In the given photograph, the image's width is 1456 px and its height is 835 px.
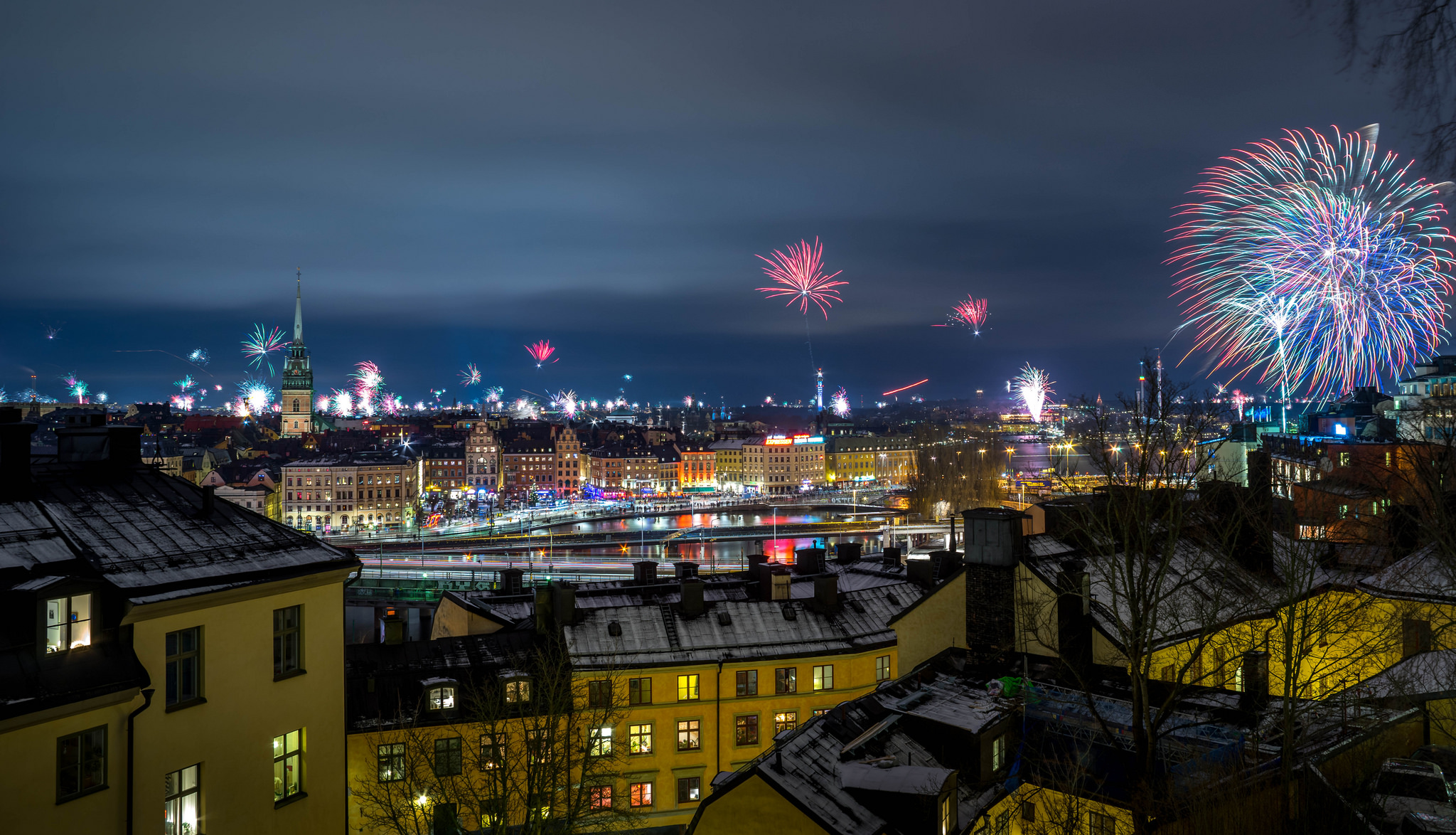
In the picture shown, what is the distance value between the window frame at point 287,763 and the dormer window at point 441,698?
6.66 m

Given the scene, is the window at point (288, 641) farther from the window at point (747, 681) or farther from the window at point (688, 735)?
the window at point (747, 681)

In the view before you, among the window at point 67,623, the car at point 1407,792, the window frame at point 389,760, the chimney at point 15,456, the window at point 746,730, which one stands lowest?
the window at point 746,730

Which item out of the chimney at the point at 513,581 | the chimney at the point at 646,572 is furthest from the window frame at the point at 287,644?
the chimney at the point at 646,572

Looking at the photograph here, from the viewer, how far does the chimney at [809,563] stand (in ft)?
80.1

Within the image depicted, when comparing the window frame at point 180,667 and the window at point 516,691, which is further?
the window at point 516,691

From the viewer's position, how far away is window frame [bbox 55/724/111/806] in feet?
22.6

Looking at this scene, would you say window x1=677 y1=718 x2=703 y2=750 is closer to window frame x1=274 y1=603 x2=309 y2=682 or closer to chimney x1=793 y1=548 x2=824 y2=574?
chimney x1=793 y1=548 x2=824 y2=574

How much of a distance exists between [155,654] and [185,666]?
428 millimetres

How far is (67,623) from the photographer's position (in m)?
7.15

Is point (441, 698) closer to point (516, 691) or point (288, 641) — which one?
point (516, 691)

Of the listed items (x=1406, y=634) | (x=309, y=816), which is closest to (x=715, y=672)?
(x=309, y=816)

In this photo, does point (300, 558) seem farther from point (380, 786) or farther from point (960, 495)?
point (960, 495)

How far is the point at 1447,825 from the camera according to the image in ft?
22.3

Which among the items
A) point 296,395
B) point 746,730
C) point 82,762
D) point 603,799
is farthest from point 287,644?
point 296,395
